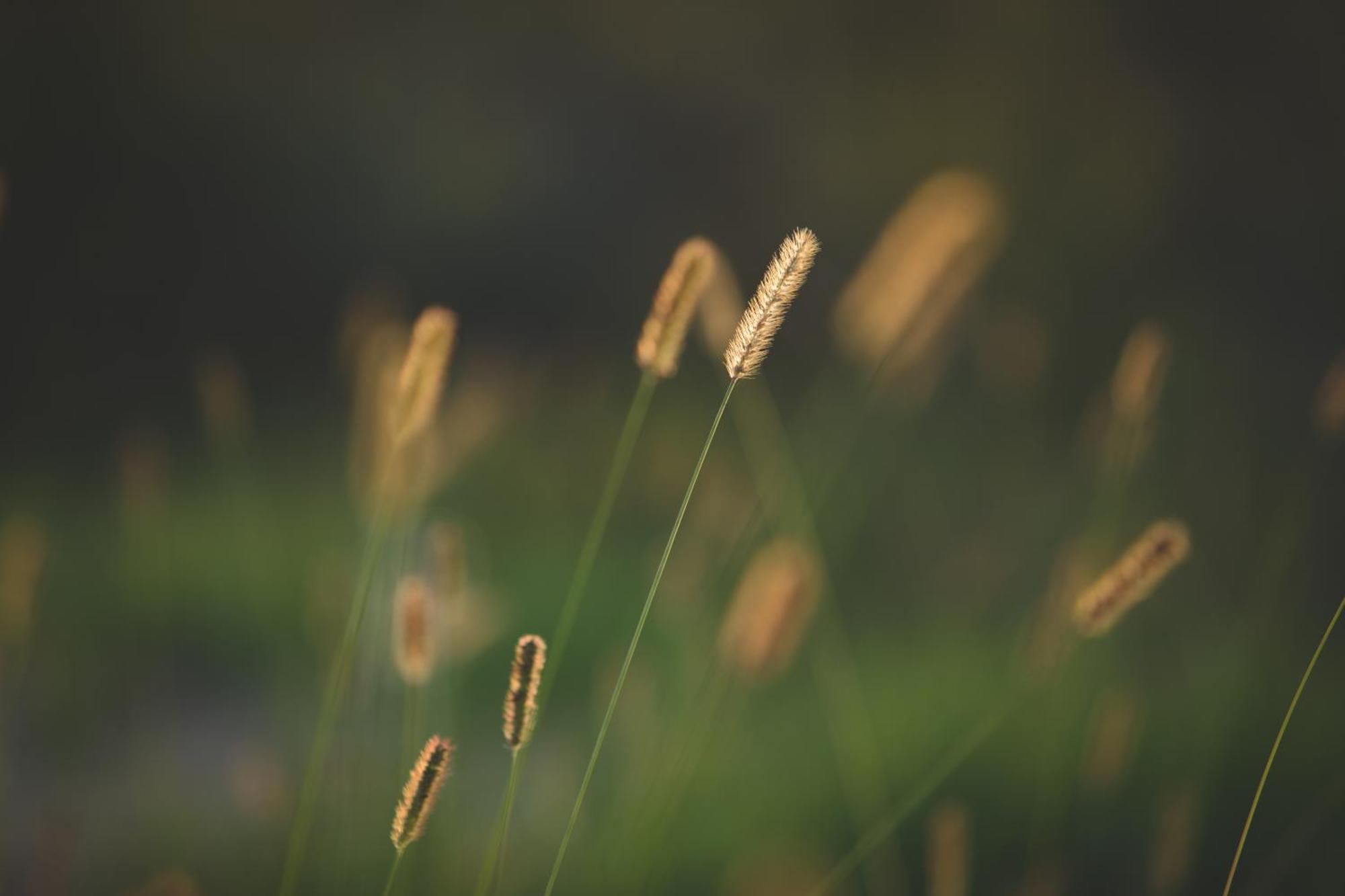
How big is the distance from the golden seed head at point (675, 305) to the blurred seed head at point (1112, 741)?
55cm

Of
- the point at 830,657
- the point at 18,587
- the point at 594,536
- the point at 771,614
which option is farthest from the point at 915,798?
the point at 830,657

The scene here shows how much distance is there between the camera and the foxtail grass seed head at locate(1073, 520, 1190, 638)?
56 centimetres

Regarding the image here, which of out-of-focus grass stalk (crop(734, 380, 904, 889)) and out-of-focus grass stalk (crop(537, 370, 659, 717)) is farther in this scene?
out-of-focus grass stalk (crop(734, 380, 904, 889))

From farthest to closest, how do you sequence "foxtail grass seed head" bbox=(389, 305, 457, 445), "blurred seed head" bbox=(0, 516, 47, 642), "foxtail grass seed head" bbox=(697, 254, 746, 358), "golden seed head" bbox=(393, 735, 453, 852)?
"foxtail grass seed head" bbox=(697, 254, 746, 358), "blurred seed head" bbox=(0, 516, 47, 642), "foxtail grass seed head" bbox=(389, 305, 457, 445), "golden seed head" bbox=(393, 735, 453, 852)

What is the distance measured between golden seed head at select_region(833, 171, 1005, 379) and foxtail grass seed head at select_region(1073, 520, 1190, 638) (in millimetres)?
259

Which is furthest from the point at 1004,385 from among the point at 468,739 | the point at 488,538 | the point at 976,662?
the point at 468,739

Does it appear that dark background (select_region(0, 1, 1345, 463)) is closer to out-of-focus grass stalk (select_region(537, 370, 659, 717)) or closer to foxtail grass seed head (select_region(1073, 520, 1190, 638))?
out-of-focus grass stalk (select_region(537, 370, 659, 717))

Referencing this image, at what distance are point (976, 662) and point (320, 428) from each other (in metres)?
1.74

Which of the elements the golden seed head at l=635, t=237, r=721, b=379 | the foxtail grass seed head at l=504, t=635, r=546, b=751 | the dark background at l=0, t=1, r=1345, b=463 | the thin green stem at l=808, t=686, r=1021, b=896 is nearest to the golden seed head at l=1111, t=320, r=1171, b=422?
the thin green stem at l=808, t=686, r=1021, b=896

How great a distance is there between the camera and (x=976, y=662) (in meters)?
1.57

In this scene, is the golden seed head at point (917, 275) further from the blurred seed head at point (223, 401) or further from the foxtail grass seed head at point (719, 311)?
the blurred seed head at point (223, 401)

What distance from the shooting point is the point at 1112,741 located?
895 mm

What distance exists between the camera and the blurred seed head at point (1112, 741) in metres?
0.88

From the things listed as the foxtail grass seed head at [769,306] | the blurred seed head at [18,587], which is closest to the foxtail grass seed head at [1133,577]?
the foxtail grass seed head at [769,306]
